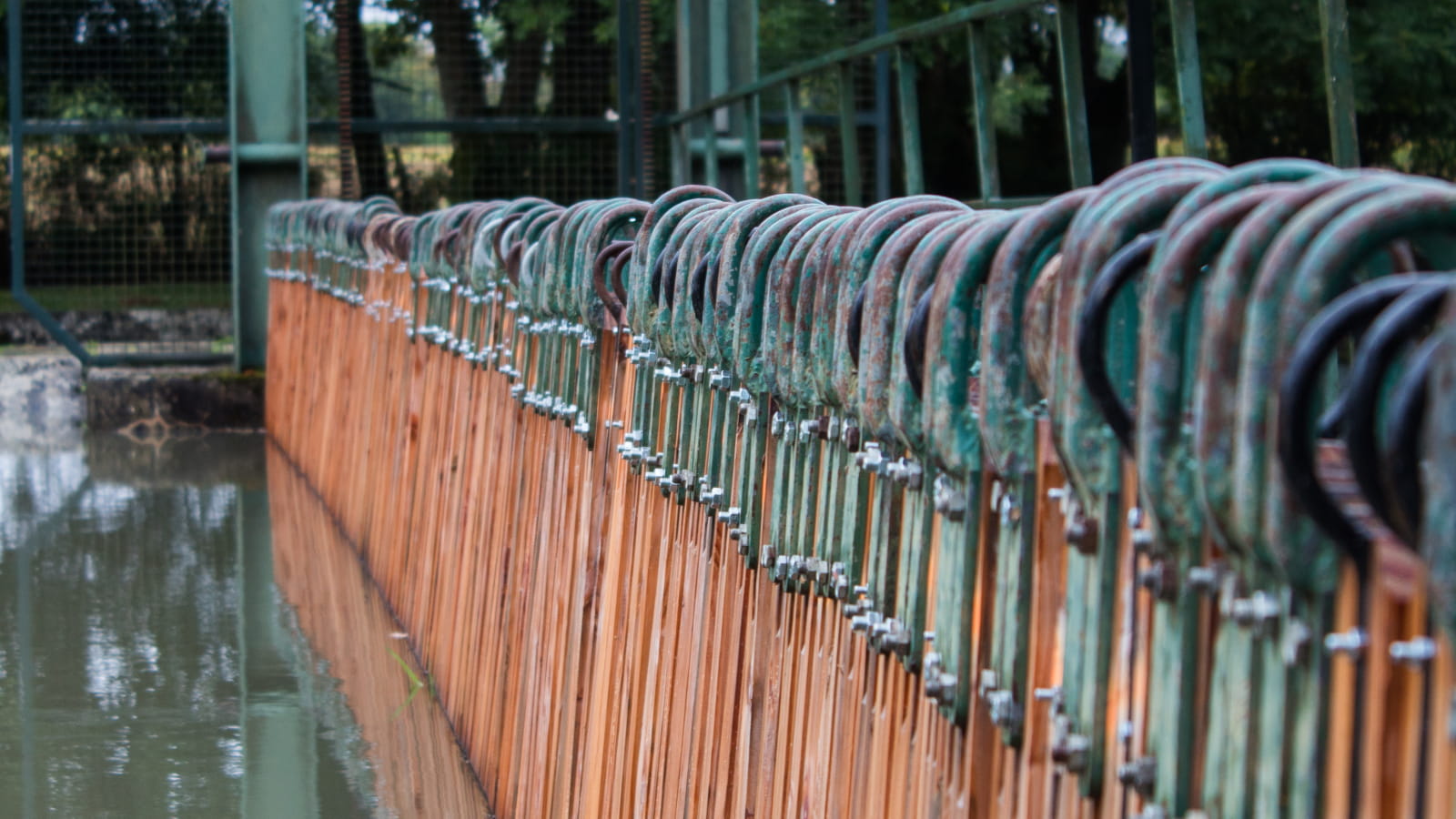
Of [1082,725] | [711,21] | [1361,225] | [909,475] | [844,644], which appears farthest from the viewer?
[711,21]

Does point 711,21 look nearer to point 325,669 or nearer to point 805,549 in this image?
point 325,669

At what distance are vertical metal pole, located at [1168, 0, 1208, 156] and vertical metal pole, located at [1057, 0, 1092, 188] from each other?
29.8 inches

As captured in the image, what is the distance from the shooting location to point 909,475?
6.91 ft

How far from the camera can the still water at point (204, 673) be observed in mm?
4660

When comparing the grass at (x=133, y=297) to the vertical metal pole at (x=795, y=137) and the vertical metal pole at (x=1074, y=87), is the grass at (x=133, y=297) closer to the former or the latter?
the vertical metal pole at (x=795, y=137)

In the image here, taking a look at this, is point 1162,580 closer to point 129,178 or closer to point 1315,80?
point 129,178

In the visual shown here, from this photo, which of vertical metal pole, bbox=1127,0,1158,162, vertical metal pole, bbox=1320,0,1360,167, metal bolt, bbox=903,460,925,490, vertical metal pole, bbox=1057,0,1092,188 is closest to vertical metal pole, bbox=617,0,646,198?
vertical metal pole, bbox=1057,0,1092,188

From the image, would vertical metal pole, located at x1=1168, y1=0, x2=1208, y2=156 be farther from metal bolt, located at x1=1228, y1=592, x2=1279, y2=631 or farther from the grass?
the grass

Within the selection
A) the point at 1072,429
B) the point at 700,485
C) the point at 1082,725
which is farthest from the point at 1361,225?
the point at 700,485

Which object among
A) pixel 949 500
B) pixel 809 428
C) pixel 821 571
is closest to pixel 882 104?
pixel 809 428

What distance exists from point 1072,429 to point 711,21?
1190 cm

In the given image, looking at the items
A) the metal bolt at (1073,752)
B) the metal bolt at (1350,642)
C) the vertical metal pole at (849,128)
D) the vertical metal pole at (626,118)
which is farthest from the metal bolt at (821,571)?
the vertical metal pole at (626,118)

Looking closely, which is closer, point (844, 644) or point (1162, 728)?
point (1162, 728)

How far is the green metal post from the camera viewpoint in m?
12.5
